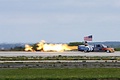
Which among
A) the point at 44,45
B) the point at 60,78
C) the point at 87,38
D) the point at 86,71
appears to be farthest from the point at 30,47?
the point at 60,78

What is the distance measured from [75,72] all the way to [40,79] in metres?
6.58

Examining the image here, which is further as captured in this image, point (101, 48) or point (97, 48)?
point (97, 48)

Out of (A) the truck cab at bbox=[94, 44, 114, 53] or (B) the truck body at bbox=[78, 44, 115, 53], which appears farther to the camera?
(A) the truck cab at bbox=[94, 44, 114, 53]

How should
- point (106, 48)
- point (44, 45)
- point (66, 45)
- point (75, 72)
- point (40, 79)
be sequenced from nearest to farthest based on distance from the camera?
point (40, 79), point (75, 72), point (106, 48), point (44, 45), point (66, 45)

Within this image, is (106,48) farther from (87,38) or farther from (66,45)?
(66,45)

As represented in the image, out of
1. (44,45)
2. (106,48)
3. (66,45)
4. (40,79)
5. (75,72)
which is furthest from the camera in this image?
(66,45)

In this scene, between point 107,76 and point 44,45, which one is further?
point 44,45

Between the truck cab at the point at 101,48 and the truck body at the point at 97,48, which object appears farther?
the truck cab at the point at 101,48

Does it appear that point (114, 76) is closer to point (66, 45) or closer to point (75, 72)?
point (75, 72)

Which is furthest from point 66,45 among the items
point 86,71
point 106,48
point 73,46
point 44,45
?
point 86,71

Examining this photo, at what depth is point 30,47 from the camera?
100 m

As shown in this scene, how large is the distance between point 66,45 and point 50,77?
76.6 meters

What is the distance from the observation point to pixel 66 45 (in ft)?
369

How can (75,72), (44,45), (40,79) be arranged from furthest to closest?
(44,45)
(75,72)
(40,79)
